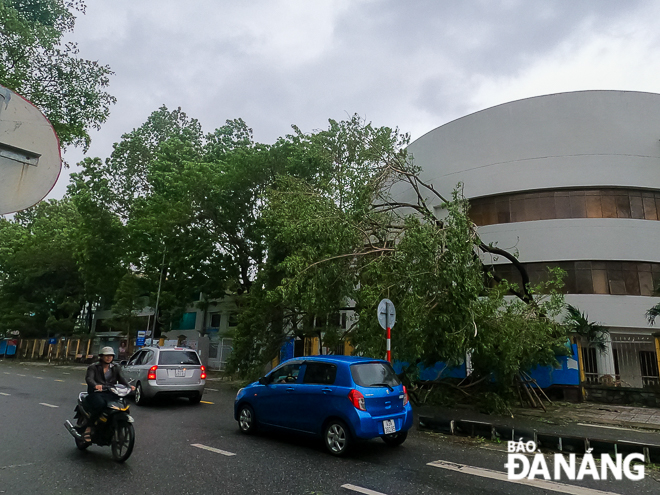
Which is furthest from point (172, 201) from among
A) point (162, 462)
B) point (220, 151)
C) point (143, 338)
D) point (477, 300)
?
point (162, 462)

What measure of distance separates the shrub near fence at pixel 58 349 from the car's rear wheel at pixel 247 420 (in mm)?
34611

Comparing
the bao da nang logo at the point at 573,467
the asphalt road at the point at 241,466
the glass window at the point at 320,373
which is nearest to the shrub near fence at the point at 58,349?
the asphalt road at the point at 241,466

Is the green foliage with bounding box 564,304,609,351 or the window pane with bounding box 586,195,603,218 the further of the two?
the window pane with bounding box 586,195,603,218

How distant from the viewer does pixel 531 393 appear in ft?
47.8

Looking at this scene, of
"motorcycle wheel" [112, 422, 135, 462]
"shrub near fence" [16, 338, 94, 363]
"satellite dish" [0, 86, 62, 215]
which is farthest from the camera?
"shrub near fence" [16, 338, 94, 363]

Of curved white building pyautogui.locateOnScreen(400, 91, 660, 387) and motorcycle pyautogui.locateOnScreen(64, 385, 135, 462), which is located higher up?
curved white building pyautogui.locateOnScreen(400, 91, 660, 387)

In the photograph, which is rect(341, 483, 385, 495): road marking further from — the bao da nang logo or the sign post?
the sign post

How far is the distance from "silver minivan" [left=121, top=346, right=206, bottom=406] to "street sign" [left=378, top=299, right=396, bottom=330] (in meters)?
5.82

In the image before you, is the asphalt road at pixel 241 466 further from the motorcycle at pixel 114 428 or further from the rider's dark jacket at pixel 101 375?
the rider's dark jacket at pixel 101 375

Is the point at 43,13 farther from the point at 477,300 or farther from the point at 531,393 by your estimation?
the point at 531,393

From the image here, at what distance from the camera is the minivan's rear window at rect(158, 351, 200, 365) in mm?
12938

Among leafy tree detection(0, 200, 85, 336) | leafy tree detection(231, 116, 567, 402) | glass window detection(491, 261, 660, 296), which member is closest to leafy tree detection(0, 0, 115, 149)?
leafy tree detection(231, 116, 567, 402)

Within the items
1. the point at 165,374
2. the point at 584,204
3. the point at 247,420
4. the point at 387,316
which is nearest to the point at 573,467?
the point at 387,316

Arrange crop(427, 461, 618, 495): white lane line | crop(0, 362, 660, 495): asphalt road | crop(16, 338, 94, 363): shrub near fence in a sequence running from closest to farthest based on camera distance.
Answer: crop(0, 362, 660, 495): asphalt road → crop(427, 461, 618, 495): white lane line → crop(16, 338, 94, 363): shrub near fence
